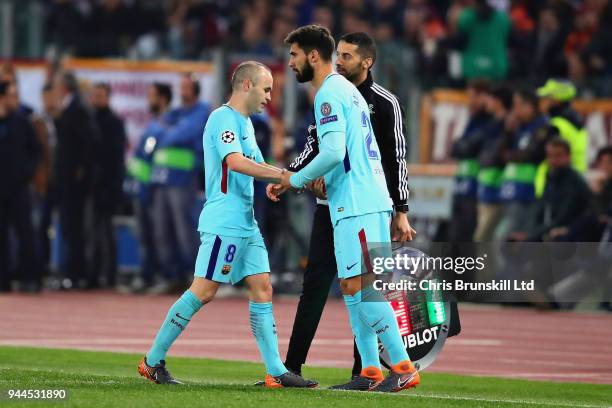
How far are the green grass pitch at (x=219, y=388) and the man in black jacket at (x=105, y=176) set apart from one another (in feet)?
29.7

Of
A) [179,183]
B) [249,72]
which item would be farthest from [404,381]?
[179,183]

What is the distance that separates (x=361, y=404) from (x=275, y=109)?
523 inches

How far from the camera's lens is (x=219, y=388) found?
33.4 feet

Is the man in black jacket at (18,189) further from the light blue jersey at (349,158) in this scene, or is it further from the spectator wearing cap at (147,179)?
the light blue jersey at (349,158)

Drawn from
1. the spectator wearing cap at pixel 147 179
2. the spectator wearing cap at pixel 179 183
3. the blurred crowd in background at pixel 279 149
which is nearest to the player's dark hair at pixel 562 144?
the blurred crowd in background at pixel 279 149

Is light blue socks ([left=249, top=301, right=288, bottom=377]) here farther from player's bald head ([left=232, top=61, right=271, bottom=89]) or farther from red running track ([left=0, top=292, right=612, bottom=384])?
red running track ([left=0, top=292, right=612, bottom=384])

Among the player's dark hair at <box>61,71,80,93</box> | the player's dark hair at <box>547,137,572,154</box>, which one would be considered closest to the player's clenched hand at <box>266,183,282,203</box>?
the player's dark hair at <box>547,137,572,154</box>

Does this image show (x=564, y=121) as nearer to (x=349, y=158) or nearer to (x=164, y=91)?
(x=164, y=91)

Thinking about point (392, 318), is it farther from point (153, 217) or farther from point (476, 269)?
point (153, 217)

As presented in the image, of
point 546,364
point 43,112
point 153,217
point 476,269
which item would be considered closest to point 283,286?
point 153,217

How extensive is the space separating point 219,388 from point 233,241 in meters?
0.90

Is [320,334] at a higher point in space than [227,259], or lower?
lower

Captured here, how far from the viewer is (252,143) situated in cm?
1045

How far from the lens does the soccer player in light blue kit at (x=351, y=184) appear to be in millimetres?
9938
